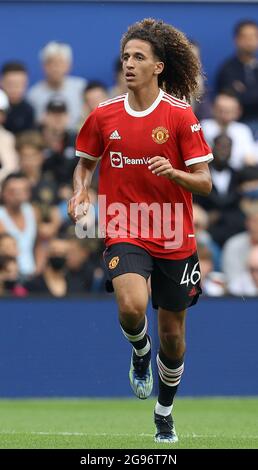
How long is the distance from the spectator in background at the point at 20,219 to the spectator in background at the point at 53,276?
14cm

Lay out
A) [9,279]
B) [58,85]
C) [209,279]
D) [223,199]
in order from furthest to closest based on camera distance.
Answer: [58,85]
[223,199]
[209,279]
[9,279]

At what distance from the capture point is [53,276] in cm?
1349

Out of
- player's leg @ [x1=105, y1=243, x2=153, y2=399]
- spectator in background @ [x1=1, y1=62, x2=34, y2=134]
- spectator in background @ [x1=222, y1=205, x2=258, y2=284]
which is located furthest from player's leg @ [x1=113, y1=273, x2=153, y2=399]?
spectator in background @ [x1=1, y1=62, x2=34, y2=134]

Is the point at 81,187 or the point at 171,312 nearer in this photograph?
the point at 171,312

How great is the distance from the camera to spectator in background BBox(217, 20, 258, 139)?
14633mm

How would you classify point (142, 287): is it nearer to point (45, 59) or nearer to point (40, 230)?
point (40, 230)

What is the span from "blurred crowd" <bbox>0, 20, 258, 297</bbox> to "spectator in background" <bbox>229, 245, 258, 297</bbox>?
0.01 metres

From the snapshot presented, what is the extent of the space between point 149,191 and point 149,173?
0.12 meters

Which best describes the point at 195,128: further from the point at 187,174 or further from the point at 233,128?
the point at 233,128

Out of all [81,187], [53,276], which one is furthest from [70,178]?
[81,187]

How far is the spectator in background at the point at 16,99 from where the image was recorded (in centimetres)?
1409

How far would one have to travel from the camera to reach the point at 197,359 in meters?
13.6

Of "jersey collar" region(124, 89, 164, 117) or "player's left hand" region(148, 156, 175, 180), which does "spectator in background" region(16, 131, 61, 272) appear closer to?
"jersey collar" region(124, 89, 164, 117)
